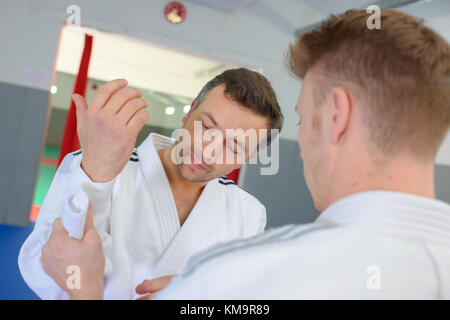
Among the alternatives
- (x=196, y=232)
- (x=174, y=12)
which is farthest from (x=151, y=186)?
(x=174, y=12)

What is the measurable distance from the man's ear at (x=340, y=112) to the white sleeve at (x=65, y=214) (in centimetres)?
38

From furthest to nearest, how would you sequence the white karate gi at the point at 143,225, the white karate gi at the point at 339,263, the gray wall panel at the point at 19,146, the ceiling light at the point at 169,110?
1. the ceiling light at the point at 169,110
2. the gray wall panel at the point at 19,146
3. the white karate gi at the point at 143,225
4. the white karate gi at the point at 339,263

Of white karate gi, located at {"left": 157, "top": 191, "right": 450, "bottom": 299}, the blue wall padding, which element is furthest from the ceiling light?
white karate gi, located at {"left": 157, "top": 191, "right": 450, "bottom": 299}

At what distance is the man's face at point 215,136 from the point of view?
3.71 feet

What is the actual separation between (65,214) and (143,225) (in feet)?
1.37

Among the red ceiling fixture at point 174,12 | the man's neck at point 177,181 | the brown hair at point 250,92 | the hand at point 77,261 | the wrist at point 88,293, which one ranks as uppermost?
the red ceiling fixture at point 174,12

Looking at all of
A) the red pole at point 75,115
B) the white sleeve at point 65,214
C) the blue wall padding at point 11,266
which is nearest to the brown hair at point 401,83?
the white sleeve at point 65,214

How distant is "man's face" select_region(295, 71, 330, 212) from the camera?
54 centimetres

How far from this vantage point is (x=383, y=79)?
1.60ft

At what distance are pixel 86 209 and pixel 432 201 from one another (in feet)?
1.69

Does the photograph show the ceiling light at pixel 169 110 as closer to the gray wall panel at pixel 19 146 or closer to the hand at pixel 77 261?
the gray wall panel at pixel 19 146

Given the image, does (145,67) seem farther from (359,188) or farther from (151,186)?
(359,188)
